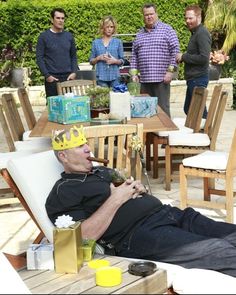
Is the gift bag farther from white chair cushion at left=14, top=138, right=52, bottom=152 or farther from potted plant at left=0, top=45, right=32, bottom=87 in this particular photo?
potted plant at left=0, top=45, right=32, bottom=87

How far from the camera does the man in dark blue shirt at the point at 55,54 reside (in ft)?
29.1

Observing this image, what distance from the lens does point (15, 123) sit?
271 inches

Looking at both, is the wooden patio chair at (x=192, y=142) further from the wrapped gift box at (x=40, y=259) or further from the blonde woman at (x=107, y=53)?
the wrapped gift box at (x=40, y=259)

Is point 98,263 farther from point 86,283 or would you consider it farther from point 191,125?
point 191,125

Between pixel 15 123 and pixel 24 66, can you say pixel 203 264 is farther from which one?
pixel 24 66

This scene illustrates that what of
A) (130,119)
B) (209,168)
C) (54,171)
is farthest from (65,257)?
(130,119)

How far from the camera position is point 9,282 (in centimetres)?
256

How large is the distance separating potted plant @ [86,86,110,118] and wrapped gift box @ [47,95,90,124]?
33 cm

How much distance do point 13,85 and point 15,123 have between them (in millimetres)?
7311

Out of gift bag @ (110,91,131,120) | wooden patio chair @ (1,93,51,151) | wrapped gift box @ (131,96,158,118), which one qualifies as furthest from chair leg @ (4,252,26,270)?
wooden patio chair @ (1,93,51,151)

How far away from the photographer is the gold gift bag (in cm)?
293

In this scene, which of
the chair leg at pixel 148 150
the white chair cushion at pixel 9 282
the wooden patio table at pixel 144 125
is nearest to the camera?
the white chair cushion at pixel 9 282

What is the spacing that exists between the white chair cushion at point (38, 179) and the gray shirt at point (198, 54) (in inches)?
165

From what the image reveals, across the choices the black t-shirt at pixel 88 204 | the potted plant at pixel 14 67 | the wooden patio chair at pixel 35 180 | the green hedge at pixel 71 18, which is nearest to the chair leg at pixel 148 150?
the wooden patio chair at pixel 35 180
